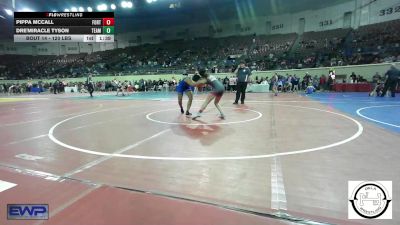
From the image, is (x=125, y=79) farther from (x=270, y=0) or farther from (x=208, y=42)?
(x=270, y=0)

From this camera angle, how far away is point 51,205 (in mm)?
3094

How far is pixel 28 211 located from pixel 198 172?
2.07 metres

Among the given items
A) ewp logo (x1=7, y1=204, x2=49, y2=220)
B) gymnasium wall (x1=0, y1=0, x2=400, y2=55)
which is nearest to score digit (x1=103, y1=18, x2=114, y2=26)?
ewp logo (x1=7, y1=204, x2=49, y2=220)

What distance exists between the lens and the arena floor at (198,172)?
292cm

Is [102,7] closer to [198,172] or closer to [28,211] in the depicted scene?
[198,172]

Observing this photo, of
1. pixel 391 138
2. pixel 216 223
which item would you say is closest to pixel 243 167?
pixel 216 223

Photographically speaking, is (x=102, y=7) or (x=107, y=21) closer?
(x=107, y=21)
